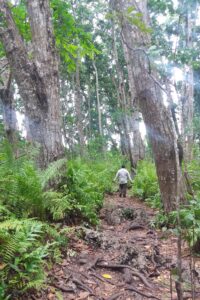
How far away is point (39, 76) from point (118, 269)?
3702 mm

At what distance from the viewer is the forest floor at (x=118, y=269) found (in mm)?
3572

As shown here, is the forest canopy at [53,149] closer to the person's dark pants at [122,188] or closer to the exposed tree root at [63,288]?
the exposed tree root at [63,288]

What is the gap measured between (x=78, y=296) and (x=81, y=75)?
25659mm

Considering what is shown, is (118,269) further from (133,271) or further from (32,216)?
(32,216)

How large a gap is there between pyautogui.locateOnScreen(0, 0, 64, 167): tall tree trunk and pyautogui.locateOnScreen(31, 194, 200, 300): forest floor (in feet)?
6.10

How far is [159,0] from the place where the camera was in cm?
1073

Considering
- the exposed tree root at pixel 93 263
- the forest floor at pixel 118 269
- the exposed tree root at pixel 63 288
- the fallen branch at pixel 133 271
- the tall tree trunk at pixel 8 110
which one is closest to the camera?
the exposed tree root at pixel 63 288

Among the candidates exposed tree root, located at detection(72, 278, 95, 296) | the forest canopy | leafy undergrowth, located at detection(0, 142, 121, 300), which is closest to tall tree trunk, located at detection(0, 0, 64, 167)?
the forest canopy

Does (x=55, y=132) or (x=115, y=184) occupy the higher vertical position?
(x=55, y=132)

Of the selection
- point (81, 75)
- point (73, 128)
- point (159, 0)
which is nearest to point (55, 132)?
point (159, 0)

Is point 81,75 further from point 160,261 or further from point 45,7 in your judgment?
point 160,261

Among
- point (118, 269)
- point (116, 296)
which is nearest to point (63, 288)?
point (116, 296)

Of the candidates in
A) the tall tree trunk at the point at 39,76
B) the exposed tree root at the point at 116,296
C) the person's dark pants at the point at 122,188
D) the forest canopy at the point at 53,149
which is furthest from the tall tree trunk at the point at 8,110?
the exposed tree root at the point at 116,296

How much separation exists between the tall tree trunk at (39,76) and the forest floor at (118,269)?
186 centimetres
